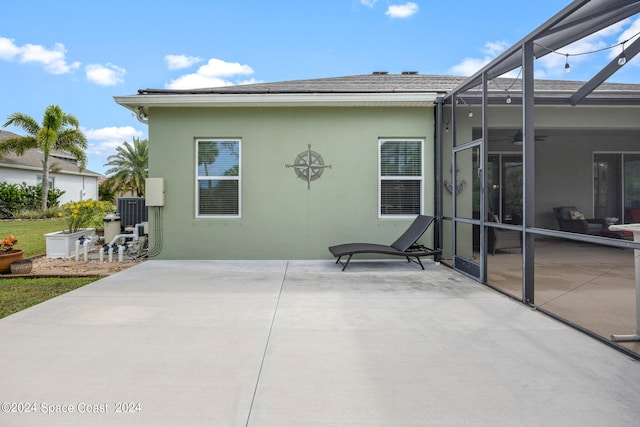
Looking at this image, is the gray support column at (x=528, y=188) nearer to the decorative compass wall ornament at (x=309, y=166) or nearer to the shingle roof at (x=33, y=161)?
the decorative compass wall ornament at (x=309, y=166)

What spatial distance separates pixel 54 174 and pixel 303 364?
2494 cm

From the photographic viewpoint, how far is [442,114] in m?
7.23

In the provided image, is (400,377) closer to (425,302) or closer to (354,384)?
(354,384)

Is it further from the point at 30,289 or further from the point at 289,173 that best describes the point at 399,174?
the point at 30,289

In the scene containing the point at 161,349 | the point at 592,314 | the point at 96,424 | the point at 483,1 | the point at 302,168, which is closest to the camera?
the point at 96,424

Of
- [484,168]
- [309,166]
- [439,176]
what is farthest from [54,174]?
[484,168]

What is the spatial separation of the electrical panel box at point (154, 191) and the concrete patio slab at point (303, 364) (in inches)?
106

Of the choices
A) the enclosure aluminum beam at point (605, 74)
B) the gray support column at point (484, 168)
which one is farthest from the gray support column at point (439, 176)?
the enclosure aluminum beam at point (605, 74)

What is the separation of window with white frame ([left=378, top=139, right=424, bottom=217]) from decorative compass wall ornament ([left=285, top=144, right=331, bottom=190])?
45.4 inches

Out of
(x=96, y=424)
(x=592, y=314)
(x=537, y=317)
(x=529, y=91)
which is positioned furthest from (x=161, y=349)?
(x=529, y=91)

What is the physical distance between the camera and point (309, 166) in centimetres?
721

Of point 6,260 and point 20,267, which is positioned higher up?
point 6,260

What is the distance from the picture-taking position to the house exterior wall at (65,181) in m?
18.8

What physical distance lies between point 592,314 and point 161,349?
13.7ft
